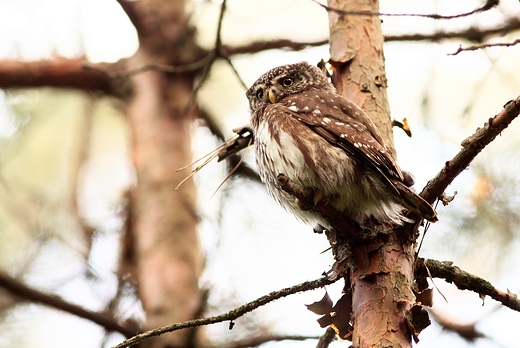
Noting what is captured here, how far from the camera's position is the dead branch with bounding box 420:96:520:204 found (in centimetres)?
224

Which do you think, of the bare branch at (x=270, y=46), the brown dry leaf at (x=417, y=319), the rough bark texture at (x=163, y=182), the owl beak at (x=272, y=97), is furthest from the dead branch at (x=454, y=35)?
the brown dry leaf at (x=417, y=319)

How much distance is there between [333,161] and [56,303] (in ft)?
6.54

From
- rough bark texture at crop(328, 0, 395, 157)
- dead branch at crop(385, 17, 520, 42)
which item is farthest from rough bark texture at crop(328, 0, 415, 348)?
dead branch at crop(385, 17, 520, 42)

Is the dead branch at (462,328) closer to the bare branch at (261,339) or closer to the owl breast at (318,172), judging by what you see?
the bare branch at (261,339)

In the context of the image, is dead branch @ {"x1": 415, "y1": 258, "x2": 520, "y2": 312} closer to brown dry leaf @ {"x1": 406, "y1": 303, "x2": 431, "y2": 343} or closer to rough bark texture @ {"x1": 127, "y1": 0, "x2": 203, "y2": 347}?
brown dry leaf @ {"x1": 406, "y1": 303, "x2": 431, "y2": 343}

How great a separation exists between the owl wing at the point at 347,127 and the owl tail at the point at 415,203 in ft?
0.16

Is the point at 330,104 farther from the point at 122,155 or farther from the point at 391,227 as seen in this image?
the point at 122,155

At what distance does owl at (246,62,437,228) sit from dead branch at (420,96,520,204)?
7 centimetres

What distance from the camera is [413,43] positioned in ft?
15.0

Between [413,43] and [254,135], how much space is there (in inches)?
66.7

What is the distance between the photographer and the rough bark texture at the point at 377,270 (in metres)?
2.52

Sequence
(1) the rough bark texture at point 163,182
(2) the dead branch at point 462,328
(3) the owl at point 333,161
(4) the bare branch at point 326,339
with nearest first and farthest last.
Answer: (3) the owl at point 333,161
(4) the bare branch at point 326,339
(2) the dead branch at point 462,328
(1) the rough bark texture at point 163,182

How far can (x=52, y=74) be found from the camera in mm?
5246

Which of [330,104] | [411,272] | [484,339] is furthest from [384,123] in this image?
[484,339]
